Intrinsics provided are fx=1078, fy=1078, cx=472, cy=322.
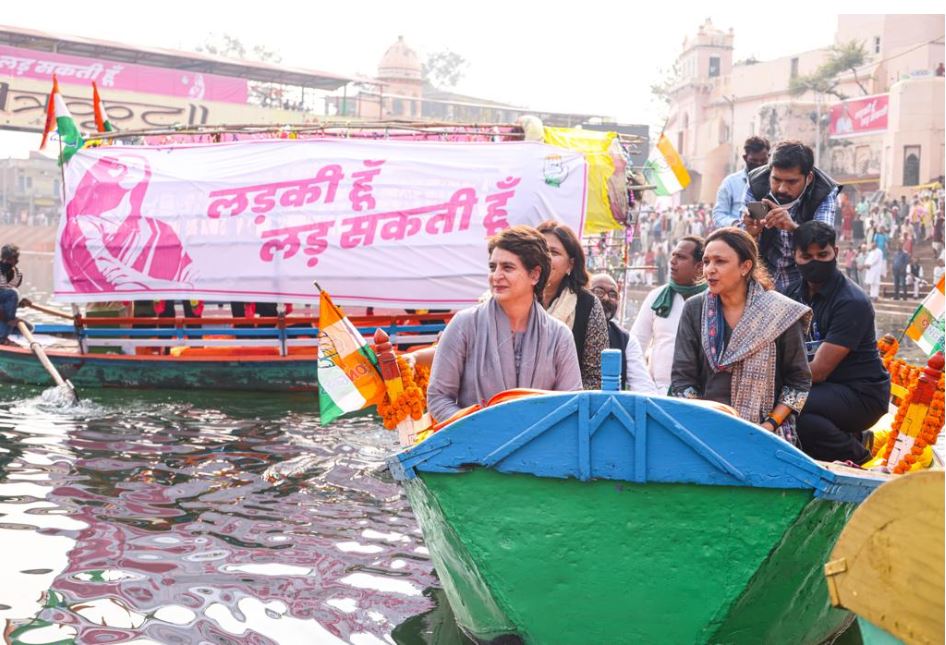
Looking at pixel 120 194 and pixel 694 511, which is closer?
pixel 694 511

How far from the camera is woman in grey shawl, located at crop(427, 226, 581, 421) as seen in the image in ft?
14.6

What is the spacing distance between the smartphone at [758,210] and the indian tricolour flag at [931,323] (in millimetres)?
918

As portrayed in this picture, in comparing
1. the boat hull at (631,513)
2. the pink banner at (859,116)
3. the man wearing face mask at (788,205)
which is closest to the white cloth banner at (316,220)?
the man wearing face mask at (788,205)

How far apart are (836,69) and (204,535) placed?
37314mm

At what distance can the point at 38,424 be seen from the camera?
33.0 feet

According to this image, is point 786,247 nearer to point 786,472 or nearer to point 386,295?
point 786,472

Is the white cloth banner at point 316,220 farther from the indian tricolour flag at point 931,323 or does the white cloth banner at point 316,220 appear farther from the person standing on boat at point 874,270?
the person standing on boat at point 874,270

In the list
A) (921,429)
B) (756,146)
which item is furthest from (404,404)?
(756,146)

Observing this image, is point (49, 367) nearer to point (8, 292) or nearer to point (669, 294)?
point (8, 292)

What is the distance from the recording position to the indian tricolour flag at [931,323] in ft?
17.6

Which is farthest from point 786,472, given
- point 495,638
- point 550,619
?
point 495,638

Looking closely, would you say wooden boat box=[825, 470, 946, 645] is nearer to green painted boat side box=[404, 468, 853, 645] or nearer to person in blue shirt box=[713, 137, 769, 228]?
Answer: green painted boat side box=[404, 468, 853, 645]

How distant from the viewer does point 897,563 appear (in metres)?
2.28

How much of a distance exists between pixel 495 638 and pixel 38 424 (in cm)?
718
